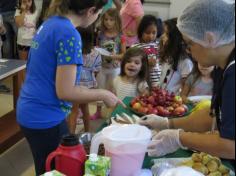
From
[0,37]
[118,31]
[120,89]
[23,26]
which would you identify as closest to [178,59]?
[120,89]

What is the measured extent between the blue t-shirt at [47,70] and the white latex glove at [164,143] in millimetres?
442

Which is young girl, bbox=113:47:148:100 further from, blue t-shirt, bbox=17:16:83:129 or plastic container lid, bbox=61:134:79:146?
plastic container lid, bbox=61:134:79:146

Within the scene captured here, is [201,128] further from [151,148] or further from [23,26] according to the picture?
[23,26]

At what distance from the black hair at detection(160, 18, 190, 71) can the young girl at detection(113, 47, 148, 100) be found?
0.62 ft

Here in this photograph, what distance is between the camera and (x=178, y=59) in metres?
2.68

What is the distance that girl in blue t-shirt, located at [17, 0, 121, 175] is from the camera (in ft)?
4.87

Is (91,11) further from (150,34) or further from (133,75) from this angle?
(150,34)

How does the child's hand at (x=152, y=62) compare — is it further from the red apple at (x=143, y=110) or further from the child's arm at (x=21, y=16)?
the child's arm at (x=21, y=16)

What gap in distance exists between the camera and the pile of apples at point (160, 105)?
6.42 feet

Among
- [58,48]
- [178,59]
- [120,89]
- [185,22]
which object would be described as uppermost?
[185,22]

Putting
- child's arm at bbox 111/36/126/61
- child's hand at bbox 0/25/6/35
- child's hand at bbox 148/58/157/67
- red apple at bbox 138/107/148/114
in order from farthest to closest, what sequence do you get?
child's hand at bbox 0/25/6/35 → child's arm at bbox 111/36/126/61 → child's hand at bbox 148/58/157/67 → red apple at bbox 138/107/148/114

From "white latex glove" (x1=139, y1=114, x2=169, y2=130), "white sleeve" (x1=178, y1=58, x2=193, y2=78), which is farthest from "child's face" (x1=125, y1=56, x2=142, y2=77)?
"white latex glove" (x1=139, y1=114, x2=169, y2=130)

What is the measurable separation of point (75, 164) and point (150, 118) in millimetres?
578

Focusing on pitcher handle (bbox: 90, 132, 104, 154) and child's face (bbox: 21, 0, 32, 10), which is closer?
pitcher handle (bbox: 90, 132, 104, 154)
